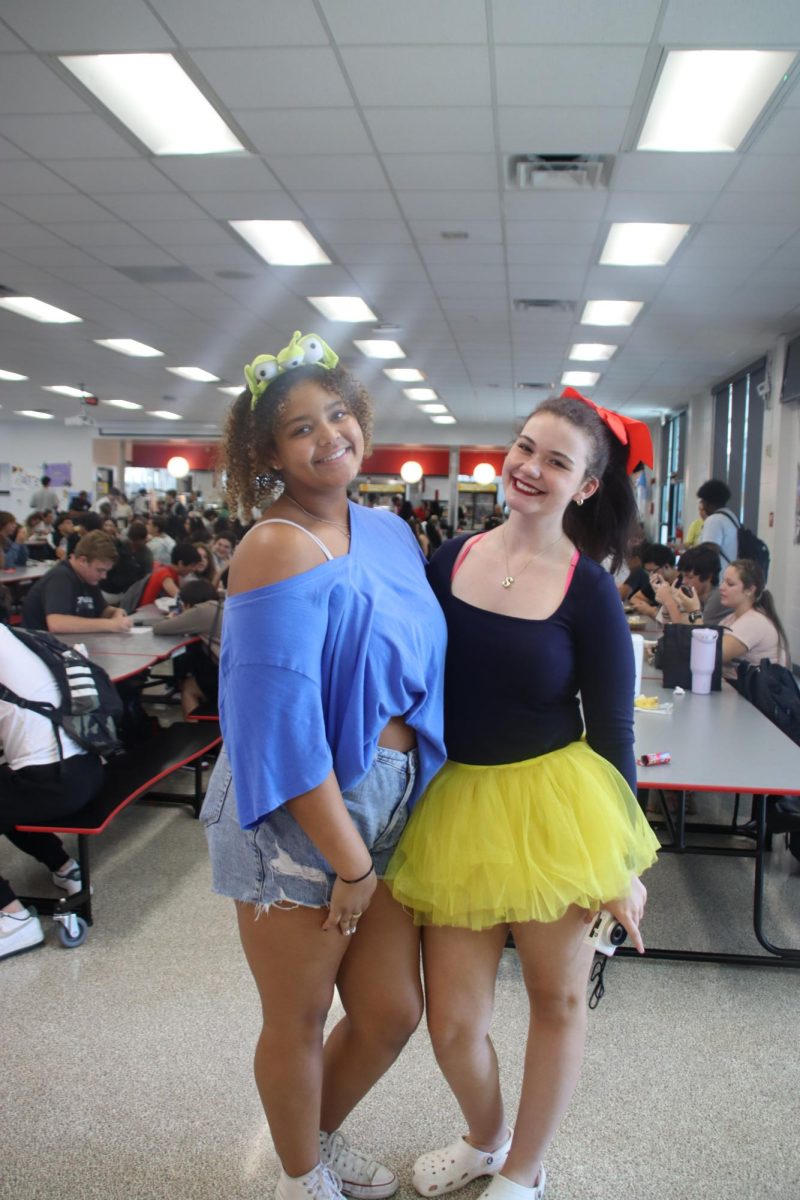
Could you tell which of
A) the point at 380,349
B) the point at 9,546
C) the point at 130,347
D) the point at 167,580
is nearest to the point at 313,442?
the point at 167,580

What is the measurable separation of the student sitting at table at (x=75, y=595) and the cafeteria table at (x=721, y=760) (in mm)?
2769

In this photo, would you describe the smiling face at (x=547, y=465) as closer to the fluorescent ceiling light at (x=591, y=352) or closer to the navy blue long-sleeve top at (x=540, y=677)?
the navy blue long-sleeve top at (x=540, y=677)

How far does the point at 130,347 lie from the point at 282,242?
4.91 meters

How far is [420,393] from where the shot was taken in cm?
1329

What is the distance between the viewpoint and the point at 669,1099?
6.62 ft

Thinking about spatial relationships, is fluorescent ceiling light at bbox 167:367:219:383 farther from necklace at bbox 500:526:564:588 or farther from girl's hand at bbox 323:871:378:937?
girl's hand at bbox 323:871:378:937

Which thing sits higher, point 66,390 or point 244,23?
point 66,390

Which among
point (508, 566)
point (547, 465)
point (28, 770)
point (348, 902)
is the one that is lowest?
point (28, 770)

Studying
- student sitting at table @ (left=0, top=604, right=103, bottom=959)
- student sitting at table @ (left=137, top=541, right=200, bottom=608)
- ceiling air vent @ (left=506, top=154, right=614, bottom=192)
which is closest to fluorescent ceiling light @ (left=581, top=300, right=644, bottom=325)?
ceiling air vent @ (left=506, top=154, right=614, bottom=192)

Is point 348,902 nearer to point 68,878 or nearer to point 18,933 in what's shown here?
point 18,933

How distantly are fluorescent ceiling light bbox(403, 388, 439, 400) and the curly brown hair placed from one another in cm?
1172

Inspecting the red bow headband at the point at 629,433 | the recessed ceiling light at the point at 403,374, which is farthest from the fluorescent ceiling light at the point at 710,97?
the recessed ceiling light at the point at 403,374

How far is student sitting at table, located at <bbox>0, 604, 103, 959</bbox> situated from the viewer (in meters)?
2.64

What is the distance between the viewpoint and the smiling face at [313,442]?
1.33 meters
